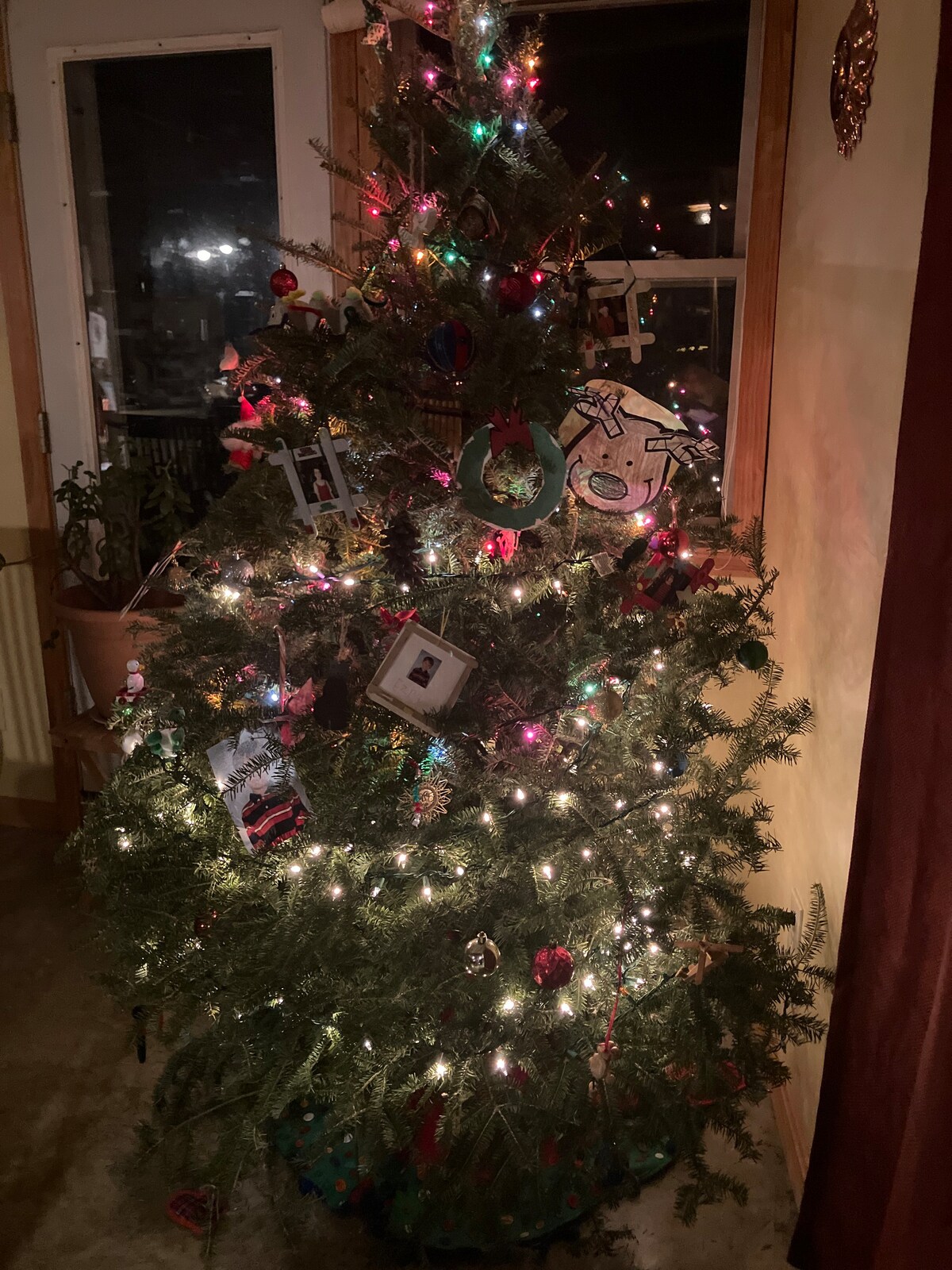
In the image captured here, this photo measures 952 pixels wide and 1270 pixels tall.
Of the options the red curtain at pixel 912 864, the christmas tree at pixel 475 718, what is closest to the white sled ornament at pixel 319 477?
the christmas tree at pixel 475 718

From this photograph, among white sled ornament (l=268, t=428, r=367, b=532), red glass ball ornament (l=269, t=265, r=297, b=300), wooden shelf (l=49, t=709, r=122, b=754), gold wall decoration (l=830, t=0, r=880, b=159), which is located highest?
gold wall decoration (l=830, t=0, r=880, b=159)


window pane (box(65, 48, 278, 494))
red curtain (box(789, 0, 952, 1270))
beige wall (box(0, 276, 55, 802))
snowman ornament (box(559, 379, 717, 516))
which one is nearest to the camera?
red curtain (box(789, 0, 952, 1270))

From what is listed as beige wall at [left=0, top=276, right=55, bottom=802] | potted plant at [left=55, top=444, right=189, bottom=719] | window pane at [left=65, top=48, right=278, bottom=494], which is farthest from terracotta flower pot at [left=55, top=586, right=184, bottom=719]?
window pane at [left=65, top=48, right=278, bottom=494]

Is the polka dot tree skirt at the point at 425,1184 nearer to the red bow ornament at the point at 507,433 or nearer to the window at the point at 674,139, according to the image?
the red bow ornament at the point at 507,433

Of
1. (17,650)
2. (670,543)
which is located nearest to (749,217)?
(670,543)

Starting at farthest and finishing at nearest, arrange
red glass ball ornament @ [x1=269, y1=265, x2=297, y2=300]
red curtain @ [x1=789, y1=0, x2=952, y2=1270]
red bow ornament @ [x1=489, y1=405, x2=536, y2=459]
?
red glass ball ornament @ [x1=269, y1=265, x2=297, y2=300], red bow ornament @ [x1=489, y1=405, x2=536, y2=459], red curtain @ [x1=789, y1=0, x2=952, y2=1270]

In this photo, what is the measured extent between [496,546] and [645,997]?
74cm

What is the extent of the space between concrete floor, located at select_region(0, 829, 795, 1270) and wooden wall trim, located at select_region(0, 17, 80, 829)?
0.79 meters

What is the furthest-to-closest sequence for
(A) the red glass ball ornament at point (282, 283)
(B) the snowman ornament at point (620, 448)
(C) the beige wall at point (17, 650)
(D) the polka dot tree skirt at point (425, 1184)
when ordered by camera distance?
(C) the beige wall at point (17, 650), (A) the red glass ball ornament at point (282, 283), (D) the polka dot tree skirt at point (425, 1184), (B) the snowman ornament at point (620, 448)

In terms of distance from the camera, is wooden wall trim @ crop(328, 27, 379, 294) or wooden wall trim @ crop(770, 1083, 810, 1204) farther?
wooden wall trim @ crop(328, 27, 379, 294)

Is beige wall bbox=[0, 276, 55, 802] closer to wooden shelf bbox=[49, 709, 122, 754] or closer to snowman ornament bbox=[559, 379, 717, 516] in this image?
wooden shelf bbox=[49, 709, 122, 754]

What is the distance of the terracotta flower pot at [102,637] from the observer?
2174mm

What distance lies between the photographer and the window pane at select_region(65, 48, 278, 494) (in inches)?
85.2

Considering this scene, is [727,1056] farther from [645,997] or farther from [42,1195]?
[42,1195]
